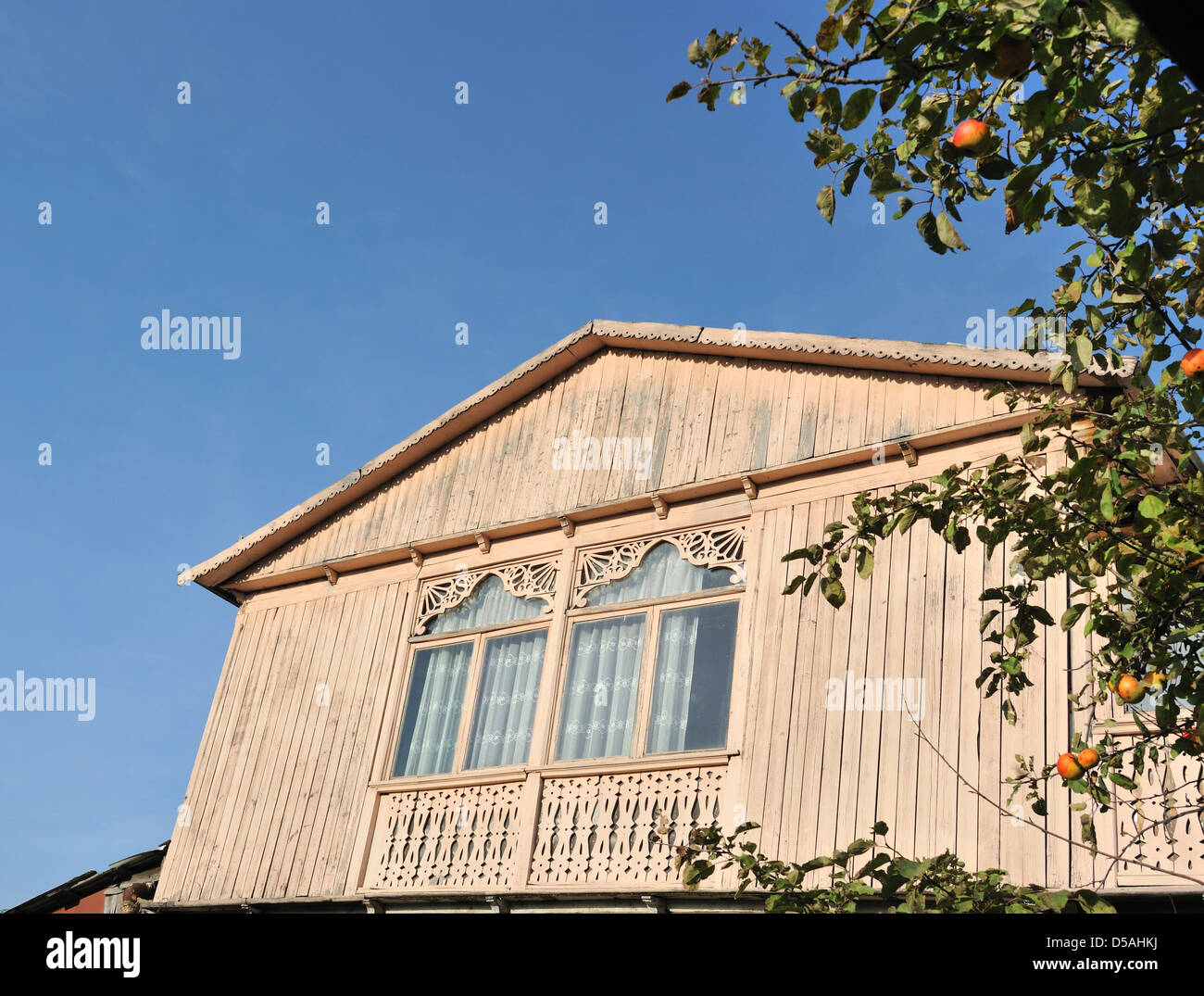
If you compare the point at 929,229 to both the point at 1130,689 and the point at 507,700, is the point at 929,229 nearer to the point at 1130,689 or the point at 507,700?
the point at 1130,689

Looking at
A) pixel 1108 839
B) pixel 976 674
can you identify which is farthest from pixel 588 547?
pixel 1108 839

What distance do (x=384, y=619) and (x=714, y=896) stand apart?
4.93m

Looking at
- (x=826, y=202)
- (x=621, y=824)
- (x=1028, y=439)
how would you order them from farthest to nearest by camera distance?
(x=621, y=824), (x=1028, y=439), (x=826, y=202)

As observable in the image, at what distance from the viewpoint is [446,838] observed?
1033 centimetres

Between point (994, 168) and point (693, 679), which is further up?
point (693, 679)

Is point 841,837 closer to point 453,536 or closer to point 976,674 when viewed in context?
point 976,674

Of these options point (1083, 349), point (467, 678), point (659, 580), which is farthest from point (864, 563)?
point (467, 678)

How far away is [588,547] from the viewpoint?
1118 cm

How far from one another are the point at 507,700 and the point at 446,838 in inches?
54.5

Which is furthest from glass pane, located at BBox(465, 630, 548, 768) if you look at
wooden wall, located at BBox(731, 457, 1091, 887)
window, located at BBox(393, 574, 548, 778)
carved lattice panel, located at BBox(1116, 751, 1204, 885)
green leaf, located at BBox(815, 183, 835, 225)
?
green leaf, located at BBox(815, 183, 835, 225)

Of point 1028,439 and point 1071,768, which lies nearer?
point 1071,768

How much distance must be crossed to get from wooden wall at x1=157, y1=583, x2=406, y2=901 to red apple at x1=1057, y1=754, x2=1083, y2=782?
25.7ft

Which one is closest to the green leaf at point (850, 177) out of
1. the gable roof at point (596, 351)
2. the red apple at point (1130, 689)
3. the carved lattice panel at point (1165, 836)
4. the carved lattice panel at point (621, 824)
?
the red apple at point (1130, 689)

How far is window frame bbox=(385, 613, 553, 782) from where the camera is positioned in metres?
10.8
